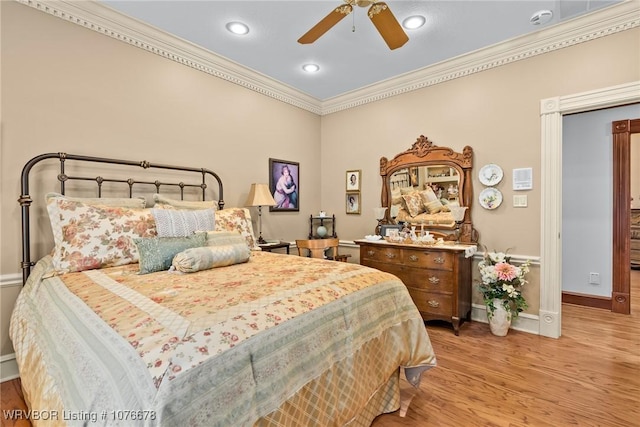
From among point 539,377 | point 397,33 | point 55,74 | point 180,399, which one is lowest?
point 539,377

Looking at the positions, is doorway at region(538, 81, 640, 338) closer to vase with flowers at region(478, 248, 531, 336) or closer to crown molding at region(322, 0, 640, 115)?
vase with flowers at region(478, 248, 531, 336)

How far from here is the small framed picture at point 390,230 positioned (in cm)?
349

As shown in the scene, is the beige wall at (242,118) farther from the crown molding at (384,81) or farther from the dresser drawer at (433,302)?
the dresser drawer at (433,302)

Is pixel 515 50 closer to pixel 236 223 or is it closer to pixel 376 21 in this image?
pixel 376 21

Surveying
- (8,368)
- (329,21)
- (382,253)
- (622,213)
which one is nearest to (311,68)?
(329,21)

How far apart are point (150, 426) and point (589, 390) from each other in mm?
2609

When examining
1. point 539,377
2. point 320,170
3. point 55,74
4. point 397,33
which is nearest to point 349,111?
point 320,170

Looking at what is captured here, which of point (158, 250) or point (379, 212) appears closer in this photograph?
point (158, 250)

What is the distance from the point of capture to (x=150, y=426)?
742 mm

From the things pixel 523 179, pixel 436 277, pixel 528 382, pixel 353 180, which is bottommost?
pixel 528 382

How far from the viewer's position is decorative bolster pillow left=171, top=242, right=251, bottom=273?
1.86 m

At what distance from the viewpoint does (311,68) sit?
3.49 metres

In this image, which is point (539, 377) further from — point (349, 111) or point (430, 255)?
point (349, 111)

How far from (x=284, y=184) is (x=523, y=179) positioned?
2.73 metres
